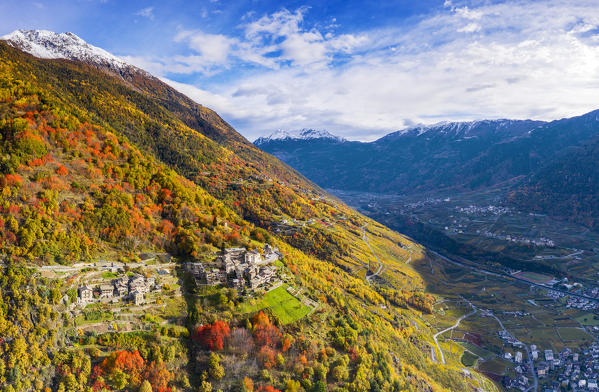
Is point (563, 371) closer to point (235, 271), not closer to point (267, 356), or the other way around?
point (267, 356)

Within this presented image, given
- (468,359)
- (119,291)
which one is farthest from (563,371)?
(119,291)

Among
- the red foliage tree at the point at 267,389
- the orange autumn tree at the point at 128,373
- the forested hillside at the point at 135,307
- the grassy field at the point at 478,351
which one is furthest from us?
the grassy field at the point at 478,351

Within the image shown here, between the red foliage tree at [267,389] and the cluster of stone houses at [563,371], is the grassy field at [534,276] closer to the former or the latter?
the cluster of stone houses at [563,371]

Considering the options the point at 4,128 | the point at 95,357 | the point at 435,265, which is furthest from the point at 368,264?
the point at 4,128

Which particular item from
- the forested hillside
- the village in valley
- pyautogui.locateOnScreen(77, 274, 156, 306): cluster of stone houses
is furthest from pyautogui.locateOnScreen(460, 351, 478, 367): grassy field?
pyautogui.locateOnScreen(77, 274, 156, 306): cluster of stone houses

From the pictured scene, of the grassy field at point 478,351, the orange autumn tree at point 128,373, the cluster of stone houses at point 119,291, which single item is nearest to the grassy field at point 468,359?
the grassy field at point 478,351

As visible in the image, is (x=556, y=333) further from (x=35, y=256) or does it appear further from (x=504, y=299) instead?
(x=35, y=256)
